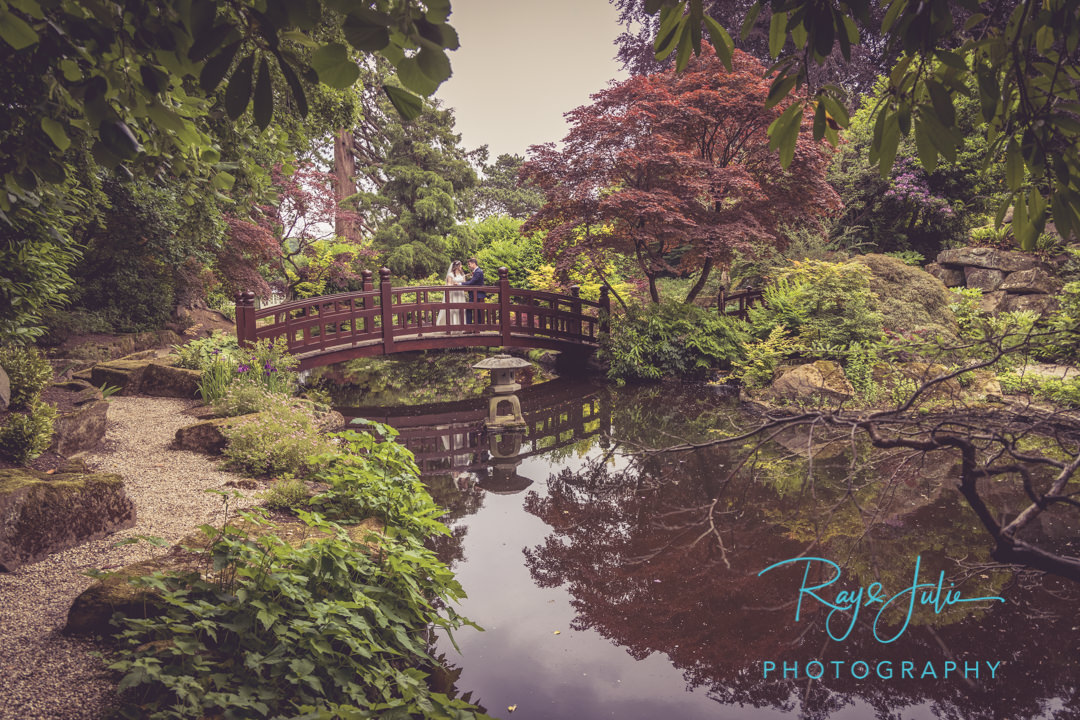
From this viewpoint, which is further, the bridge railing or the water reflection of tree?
the bridge railing

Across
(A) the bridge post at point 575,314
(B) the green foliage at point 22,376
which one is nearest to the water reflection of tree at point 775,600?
(B) the green foliage at point 22,376

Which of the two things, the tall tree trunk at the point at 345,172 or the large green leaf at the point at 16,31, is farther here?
the tall tree trunk at the point at 345,172

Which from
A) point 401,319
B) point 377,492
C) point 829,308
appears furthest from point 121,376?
point 829,308

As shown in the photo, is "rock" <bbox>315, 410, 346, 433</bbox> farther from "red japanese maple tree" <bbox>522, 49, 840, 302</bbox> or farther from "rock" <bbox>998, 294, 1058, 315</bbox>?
"rock" <bbox>998, 294, 1058, 315</bbox>

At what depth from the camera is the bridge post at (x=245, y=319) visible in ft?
28.6

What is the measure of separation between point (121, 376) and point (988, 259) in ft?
44.1

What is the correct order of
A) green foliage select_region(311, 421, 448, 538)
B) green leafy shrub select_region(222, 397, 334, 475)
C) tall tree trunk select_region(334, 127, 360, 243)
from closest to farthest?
green foliage select_region(311, 421, 448, 538)
green leafy shrub select_region(222, 397, 334, 475)
tall tree trunk select_region(334, 127, 360, 243)

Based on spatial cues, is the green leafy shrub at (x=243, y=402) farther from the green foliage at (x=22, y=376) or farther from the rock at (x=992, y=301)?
the rock at (x=992, y=301)

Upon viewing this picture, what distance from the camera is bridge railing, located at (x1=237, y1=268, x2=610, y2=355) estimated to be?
9438 mm

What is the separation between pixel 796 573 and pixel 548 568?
159 centimetres

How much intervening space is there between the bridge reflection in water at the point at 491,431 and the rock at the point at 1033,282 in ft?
23.4

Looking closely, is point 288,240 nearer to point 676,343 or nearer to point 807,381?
point 676,343

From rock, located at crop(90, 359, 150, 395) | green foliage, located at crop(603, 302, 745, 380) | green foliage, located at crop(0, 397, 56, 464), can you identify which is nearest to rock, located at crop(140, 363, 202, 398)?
rock, located at crop(90, 359, 150, 395)

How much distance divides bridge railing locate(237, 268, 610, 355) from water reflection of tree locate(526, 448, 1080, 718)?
20.1ft
